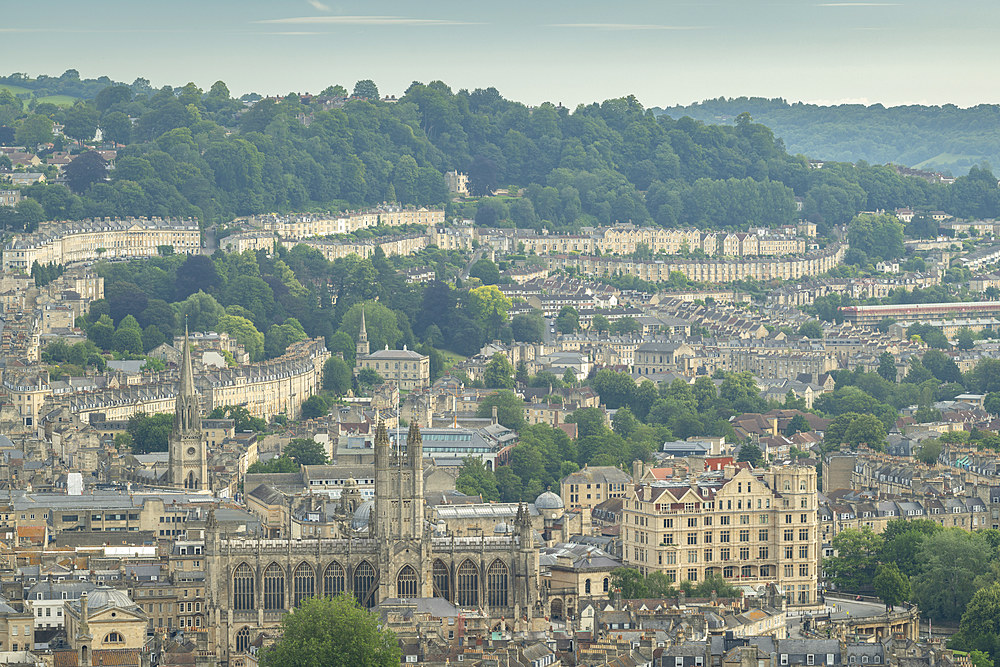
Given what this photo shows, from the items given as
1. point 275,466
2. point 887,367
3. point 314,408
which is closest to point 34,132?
point 314,408

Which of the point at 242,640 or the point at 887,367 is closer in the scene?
the point at 242,640

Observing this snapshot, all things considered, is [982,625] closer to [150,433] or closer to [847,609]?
[847,609]

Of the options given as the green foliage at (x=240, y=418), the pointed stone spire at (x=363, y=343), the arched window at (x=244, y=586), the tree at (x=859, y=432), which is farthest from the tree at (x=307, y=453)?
the pointed stone spire at (x=363, y=343)

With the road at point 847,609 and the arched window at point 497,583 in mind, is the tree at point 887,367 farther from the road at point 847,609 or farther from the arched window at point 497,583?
the arched window at point 497,583

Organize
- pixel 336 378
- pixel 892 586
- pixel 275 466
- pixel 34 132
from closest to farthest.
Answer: pixel 892 586
pixel 275 466
pixel 336 378
pixel 34 132

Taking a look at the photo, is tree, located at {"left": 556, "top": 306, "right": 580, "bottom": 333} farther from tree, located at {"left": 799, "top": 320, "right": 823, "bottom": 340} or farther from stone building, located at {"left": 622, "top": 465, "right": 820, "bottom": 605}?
stone building, located at {"left": 622, "top": 465, "right": 820, "bottom": 605}

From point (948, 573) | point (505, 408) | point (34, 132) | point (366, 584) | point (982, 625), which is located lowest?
point (982, 625)

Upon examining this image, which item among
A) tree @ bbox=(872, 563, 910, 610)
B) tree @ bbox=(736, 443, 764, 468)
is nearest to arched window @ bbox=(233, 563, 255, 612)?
tree @ bbox=(872, 563, 910, 610)

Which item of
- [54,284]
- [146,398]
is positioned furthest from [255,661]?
[54,284]
